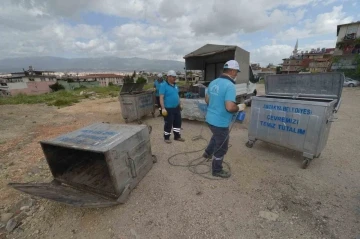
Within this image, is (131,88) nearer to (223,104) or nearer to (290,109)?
(223,104)

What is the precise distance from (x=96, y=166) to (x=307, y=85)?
4272 millimetres

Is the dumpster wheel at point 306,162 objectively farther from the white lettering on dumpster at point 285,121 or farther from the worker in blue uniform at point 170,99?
the worker in blue uniform at point 170,99

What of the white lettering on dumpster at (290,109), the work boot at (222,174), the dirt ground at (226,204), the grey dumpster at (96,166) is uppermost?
the white lettering on dumpster at (290,109)

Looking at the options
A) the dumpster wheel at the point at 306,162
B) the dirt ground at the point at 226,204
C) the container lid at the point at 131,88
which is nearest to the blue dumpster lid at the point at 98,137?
the dirt ground at the point at 226,204

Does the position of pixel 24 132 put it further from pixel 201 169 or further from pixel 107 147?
pixel 201 169

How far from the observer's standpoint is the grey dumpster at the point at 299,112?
2.80m

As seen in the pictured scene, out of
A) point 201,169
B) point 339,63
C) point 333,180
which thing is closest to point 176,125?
point 201,169

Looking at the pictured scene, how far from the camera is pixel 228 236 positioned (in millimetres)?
1810

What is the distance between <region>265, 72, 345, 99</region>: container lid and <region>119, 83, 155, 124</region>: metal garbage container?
12.8 ft

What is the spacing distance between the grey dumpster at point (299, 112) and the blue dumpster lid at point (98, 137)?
2.33 meters

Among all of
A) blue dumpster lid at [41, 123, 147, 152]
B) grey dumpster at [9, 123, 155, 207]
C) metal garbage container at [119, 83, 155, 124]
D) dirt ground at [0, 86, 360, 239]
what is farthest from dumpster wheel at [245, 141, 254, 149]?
metal garbage container at [119, 83, 155, 124]

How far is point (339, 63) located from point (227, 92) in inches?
1312

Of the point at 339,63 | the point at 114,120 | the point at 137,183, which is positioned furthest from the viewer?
the point at 339,63

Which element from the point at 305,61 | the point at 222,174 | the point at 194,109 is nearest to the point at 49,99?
the point at 194,109
